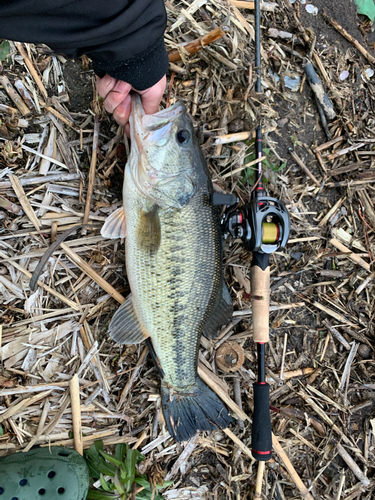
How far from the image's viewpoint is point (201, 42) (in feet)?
9.59

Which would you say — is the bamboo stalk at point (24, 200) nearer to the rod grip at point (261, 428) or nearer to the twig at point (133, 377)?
the twig at point (133, 377)

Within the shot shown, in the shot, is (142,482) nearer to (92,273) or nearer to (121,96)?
(92,273)

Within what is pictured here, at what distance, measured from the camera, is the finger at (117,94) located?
248 centimetres

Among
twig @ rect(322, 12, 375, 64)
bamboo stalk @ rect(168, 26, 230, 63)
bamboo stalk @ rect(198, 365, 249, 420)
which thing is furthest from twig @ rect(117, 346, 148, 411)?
twig @ rect(322, 12, 375, 64)

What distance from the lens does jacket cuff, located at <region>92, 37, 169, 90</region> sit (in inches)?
84.7

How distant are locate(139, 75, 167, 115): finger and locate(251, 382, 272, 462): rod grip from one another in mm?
2410

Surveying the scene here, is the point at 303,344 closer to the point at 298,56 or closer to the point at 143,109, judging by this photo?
the point at 143,109

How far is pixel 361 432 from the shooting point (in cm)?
352

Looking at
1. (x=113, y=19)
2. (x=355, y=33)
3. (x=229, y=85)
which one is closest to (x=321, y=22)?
(x=355, y=33)

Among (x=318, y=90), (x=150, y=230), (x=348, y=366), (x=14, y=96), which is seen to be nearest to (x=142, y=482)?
(x=150, y=230)

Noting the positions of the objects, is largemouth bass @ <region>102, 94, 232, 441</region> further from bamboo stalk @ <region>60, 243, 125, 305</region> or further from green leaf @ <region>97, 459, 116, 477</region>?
green leaf @ <region>97, 459, 116, 477</region>

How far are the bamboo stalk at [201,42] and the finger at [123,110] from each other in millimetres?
724

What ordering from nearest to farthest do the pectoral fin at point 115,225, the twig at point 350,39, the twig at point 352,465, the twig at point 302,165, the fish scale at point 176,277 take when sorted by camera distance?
the fish scale at point 176,277 < the pectoral fin at point 115,225 < the twig at point 352,465 < the twig at point 302,165 < the twig at point 350,39

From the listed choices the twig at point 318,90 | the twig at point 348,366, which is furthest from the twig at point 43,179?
the twig at point 348,366
